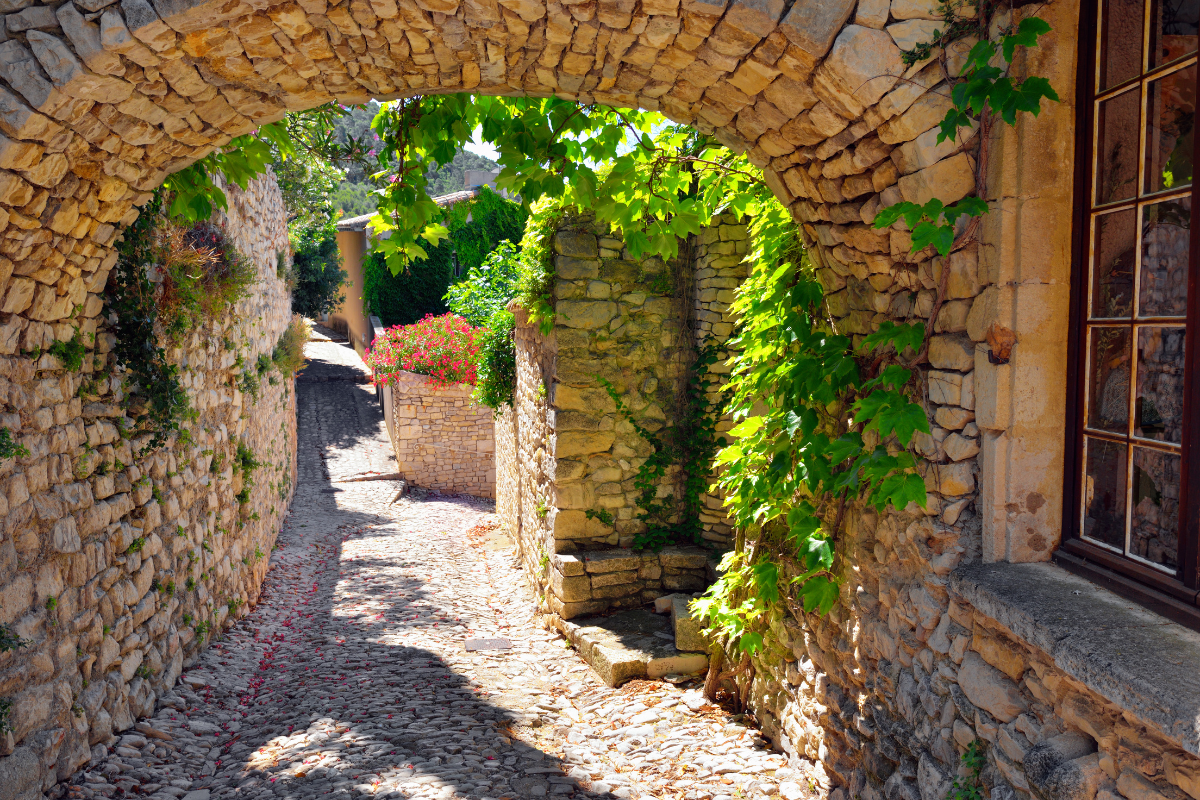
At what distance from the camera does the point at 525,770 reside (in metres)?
3.73

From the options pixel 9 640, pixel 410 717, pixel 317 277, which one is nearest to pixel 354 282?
pixel 317 277

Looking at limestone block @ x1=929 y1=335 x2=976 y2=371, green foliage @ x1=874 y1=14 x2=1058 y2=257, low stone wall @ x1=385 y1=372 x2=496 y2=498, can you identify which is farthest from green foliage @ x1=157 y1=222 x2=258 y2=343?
low stone wall @ x1=385 y1=372 x2=496 y2=498

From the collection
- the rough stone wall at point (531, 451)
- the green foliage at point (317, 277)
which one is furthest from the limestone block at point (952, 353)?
the green foliage at point (317, 277)

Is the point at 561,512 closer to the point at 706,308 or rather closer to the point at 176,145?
the point at 706,308

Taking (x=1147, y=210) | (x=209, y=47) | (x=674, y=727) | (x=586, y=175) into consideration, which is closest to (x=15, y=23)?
(x=209, y=47)

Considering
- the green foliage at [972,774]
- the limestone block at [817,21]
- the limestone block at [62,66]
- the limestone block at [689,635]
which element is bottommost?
the limestone block at [689,635]

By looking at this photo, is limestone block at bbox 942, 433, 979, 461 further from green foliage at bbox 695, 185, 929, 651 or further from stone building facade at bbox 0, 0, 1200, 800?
green foliage at bbox 695, 185, 929, 651

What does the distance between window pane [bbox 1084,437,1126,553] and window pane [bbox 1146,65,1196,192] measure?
2.46 feet

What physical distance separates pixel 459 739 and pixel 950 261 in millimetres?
3432

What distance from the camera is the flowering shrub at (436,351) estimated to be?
501 inches

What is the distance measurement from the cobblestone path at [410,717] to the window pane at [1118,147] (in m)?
2.77

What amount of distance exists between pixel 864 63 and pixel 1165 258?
1.02m

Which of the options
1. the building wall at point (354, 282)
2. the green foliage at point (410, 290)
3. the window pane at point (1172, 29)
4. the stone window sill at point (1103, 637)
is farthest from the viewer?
the building wall at point (354, 282)

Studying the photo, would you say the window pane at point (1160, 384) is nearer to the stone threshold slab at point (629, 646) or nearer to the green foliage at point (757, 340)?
the green foliage at point (757, 340)
